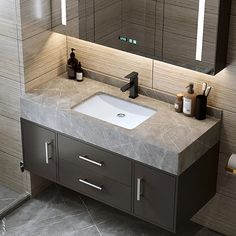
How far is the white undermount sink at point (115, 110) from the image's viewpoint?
13.5 feet

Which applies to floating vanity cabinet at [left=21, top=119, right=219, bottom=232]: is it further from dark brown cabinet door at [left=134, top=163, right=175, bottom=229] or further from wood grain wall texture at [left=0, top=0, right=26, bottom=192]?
wood grain wall texture at [left=0, top=0, right=26, bottom=192]

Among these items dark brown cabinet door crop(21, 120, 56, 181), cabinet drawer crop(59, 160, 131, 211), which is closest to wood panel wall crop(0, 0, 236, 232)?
dark brown cabinet door crop(21, 120, 56, 181)

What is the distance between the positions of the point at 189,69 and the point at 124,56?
1.76 ft

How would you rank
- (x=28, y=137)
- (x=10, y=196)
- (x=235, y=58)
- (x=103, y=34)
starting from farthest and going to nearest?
(x=10, y=196) → (x=28, y=137) → (x=103, y=34) → (x=235, y=58)

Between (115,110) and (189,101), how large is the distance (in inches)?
20.1

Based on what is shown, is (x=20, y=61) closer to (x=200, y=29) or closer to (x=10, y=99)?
(x=10, y=99)

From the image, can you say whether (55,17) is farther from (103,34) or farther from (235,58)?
(235,58)

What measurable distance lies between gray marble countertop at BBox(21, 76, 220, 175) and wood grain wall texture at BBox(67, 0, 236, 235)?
0.09 metres

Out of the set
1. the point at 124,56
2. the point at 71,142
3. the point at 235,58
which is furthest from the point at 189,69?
the point at 71,142

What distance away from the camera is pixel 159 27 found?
3814 mm

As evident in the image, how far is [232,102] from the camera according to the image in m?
3.88

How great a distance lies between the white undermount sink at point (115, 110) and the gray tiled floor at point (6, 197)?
2.94 ft

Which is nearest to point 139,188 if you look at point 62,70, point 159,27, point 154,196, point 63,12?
point 154,196

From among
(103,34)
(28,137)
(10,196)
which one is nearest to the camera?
(103,34)
